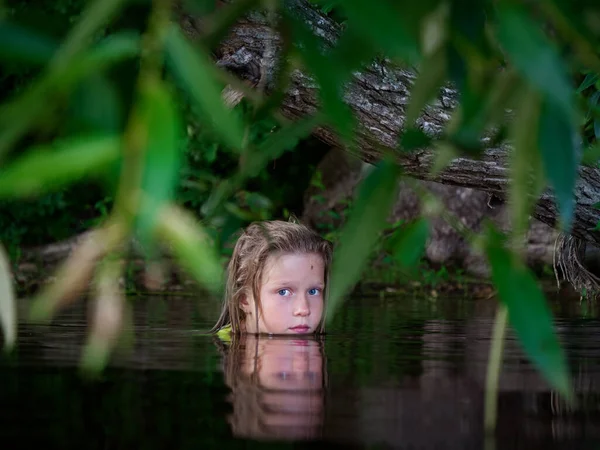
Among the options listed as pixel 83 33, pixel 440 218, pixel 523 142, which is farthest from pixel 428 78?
pixel 440 218

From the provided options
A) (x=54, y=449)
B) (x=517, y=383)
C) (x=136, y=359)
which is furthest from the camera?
(x=136, y=359)

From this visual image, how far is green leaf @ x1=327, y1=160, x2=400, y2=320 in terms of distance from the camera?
3.51ft

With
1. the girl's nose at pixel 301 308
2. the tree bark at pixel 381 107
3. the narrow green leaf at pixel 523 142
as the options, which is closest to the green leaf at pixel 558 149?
the narrow green leaf at pixel 523 142

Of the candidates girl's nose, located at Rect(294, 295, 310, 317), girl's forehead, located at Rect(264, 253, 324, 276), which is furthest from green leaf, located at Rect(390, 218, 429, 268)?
girl's forehead, located at Rect(264, 253, 324, 276)

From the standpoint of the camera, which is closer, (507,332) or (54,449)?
(54,449)

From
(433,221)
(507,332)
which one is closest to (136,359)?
(507,332)

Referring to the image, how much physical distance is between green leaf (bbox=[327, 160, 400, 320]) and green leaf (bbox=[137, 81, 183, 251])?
10.2 inches

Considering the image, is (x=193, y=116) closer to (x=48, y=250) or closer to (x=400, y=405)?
(x=48, y=250)

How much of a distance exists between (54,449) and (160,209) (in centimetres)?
62

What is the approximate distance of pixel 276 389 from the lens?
195 centimetres

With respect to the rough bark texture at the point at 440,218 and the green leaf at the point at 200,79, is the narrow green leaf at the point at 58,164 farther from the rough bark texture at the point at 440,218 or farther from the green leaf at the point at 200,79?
the rough bark texture at the point at 440,218

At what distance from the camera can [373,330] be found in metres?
3.62

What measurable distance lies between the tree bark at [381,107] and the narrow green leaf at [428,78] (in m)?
1.79

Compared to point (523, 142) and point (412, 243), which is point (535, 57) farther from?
point (412, 243)
